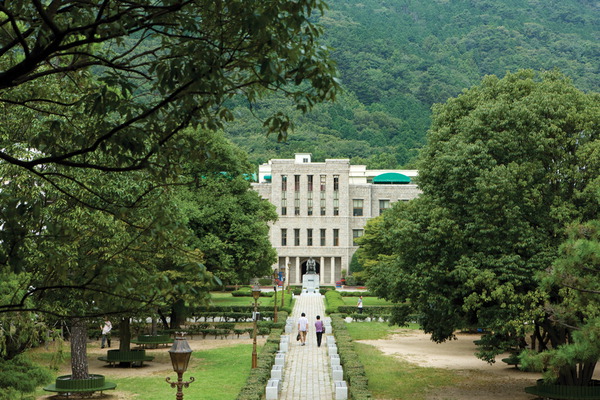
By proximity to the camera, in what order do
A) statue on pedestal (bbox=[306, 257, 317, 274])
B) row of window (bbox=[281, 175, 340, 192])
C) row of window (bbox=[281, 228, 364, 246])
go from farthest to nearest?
row of window (bbox=[281, 228, 364, 246]), row of window (bbox=[281, 175, 340, 192]), statue on pedestal (bbox=[306, 257, 317, 274])

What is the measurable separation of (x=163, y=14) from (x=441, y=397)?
1548 centimetres

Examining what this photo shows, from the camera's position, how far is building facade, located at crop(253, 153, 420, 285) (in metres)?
70.3

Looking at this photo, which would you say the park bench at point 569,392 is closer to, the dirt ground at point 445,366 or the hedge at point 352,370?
the dirt ground at point 445,366

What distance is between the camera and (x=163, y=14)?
5453 mm

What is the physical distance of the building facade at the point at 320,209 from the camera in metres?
70.3

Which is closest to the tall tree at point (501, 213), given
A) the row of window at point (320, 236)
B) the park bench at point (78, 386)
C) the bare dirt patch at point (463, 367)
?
the bare dirt patch at point (463, 367)

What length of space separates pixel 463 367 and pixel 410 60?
131 meters

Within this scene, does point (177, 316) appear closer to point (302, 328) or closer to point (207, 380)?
point (302, 328)

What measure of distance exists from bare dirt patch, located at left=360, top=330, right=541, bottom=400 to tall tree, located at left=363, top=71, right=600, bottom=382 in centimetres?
132

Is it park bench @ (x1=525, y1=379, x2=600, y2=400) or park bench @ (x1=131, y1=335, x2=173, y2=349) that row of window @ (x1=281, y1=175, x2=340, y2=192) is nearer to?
park bench @ (x1=131, y1=335, x2=173, y2=349)

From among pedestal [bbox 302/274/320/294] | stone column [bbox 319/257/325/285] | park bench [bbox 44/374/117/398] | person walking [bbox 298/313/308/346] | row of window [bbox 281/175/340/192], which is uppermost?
row of window [bbox 281/175/340/192]

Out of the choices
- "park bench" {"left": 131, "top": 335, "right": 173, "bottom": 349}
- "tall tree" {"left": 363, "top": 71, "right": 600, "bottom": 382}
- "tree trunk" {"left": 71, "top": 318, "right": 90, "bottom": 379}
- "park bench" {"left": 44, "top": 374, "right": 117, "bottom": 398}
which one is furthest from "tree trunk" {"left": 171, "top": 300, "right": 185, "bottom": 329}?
"tall tree" {"left": 363, "top": 71, "right": 600, "bottom": 382}

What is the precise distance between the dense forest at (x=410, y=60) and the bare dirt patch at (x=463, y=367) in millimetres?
67936

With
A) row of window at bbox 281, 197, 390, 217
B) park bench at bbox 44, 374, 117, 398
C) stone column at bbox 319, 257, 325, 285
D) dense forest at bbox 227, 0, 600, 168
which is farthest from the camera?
dense forest at bbox 227, 0, 600, 168
